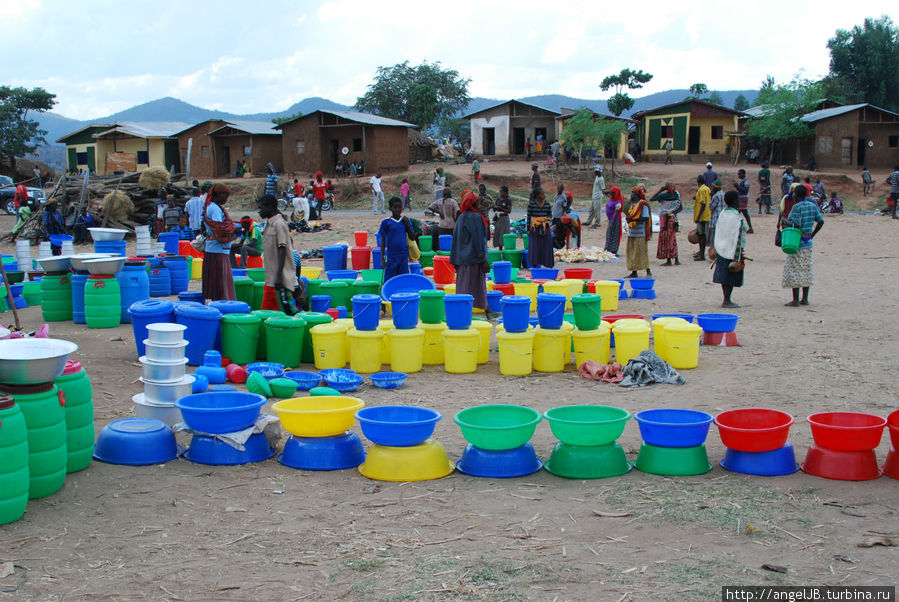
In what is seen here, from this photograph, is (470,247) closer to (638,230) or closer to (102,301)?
(102,301)

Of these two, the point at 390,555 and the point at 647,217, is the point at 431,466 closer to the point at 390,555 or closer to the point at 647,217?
the point at 390,555

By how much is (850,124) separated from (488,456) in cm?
3805

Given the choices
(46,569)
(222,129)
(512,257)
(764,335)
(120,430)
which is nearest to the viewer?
(46,569)

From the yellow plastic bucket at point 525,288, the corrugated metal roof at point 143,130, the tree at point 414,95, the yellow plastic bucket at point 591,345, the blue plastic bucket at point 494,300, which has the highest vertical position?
the tree at point 414,95

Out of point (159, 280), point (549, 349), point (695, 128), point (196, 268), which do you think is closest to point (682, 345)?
point (549, 349)

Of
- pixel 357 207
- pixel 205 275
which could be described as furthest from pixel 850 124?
pixel 205 275

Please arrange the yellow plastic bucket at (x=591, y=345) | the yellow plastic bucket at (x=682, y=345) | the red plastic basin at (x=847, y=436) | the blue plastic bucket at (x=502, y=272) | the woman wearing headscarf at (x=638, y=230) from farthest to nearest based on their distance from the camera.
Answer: the woman wearing headscarf at (x=638, y=230), the blue plastic bucket at (x=502, y=272), the yellow plastic bucket at (x=591, y=345), the yellow plastic bucket at (x=682, y=345), the red plastic basin at (x=847, y=436)

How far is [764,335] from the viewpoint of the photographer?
945cm

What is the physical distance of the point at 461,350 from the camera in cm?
810

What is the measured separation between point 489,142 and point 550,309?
1480 inches

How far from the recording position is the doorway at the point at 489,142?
44344 millimetres

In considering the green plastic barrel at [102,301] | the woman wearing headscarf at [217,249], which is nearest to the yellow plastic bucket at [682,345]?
the woman wearing headscarf at [217,249]

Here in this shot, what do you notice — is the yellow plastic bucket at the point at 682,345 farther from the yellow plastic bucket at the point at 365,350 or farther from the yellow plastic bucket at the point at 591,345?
the yellow plastic bucket at the point at 365,350

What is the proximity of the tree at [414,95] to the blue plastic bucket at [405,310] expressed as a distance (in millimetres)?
47540
